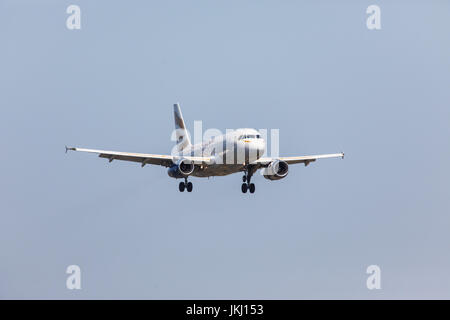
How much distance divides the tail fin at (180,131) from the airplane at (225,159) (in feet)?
31.9

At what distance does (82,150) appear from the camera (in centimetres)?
8381

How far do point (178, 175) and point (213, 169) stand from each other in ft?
12.2

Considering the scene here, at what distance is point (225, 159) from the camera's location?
8512 centimetres

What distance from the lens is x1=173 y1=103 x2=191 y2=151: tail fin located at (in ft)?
341

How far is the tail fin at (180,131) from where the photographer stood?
104m

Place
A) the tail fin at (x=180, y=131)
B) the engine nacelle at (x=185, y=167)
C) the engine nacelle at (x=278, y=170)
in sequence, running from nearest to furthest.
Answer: the engine nacelle at (x=185, y=167) → the engine nacelle at (x=278, y=170) → the tail fin at (x=180, y=131)

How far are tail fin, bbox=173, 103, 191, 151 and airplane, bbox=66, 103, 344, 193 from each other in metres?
9.72

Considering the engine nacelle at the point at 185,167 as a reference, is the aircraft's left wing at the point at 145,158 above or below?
above

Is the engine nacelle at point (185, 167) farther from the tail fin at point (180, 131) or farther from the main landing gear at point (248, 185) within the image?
the tail fin at point (180, 131)

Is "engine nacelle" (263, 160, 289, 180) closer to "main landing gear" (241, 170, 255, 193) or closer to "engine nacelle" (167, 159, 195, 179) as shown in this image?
"main landing gear" (241, 170, 255, 193)

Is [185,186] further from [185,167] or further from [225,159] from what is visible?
[225,159]

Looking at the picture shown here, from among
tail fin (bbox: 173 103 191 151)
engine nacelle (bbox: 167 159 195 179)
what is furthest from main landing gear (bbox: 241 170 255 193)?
tail fin (bbox: 173 103 191 151)

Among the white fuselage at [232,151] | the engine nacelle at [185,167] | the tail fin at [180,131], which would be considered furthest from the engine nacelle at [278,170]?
the tail fin at [180,131]

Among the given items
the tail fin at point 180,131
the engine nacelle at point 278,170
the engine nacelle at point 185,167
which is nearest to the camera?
the engine nacelle at point 185,167
